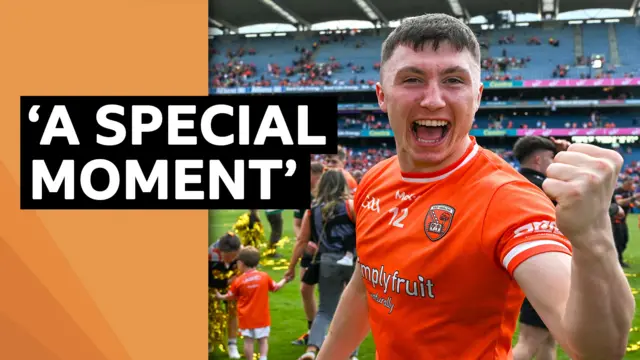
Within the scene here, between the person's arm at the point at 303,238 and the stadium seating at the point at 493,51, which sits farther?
the stadium seating at the point at 493,51

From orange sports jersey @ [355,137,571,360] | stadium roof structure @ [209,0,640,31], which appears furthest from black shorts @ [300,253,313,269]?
stadium roof structure @ [209,0,640,31]

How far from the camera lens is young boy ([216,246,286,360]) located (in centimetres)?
609

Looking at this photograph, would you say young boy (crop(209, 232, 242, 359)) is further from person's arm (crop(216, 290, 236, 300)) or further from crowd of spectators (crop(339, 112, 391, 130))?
crowd of spectators (crop(339, 112, 391, 130))

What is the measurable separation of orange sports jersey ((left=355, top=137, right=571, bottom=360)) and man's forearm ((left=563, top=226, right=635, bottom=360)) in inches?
9.9

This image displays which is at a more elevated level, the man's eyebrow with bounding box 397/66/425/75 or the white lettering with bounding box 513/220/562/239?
the man's eyebrow with bounding box 397/66/425/75

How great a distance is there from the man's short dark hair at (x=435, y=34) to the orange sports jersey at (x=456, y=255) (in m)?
0.34

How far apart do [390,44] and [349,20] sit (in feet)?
171

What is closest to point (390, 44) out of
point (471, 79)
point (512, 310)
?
point (471, 79)

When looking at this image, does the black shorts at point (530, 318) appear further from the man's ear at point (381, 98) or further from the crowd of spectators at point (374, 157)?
the crowd of spectators at point (374, 157)

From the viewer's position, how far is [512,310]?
71.0 inches

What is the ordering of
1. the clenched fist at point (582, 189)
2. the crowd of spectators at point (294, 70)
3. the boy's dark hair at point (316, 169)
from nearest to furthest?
the clenched fist at point (582, 189) < the boy's dark hair at point (316, 169) < the crowd of spectators at point (294, 70)

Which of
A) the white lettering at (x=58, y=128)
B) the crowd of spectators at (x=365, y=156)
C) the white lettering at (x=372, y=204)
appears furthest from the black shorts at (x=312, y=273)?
the crowd of spectators at (x=365, y=156)

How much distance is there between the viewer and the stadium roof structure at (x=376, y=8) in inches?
1801

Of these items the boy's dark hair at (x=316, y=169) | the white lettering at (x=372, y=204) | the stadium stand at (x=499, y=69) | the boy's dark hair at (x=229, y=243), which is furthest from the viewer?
the stadium stand at (x=499, y=69)
